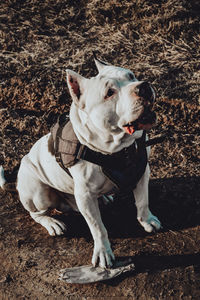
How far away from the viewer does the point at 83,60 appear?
18.0ft

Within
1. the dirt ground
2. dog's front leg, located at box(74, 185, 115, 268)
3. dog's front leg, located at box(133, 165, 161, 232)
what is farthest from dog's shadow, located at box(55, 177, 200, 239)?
dog's front leg, located at box(74, 185, 115, 268)

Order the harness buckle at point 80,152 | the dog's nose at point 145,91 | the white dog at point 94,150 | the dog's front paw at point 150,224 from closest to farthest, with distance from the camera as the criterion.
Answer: the dog's nose at point 145,91 < the white dog at point 94,150 < the harness buckle at point 80,152 < the dog's front paw at point 150,224

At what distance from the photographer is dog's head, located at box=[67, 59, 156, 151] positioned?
266 cm

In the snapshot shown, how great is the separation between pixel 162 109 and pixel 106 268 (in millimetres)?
2231

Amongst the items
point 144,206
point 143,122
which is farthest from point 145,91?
point 144,206

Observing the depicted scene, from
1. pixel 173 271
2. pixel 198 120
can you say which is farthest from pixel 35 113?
pixel 173 271

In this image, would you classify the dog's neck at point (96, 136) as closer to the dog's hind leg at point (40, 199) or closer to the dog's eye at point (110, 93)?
the dog's eye at point (110, 93)

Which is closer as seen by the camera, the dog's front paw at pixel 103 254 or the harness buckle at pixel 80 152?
the harness buckle at pixel 80 152

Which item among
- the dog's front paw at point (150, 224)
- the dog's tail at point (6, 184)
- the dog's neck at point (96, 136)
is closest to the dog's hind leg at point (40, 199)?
the dog's tail at point (6, 184)

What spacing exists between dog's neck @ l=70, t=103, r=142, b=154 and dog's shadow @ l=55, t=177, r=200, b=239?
1.15 metres

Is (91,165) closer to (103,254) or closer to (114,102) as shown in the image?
(114,102)

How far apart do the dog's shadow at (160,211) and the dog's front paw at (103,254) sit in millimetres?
416

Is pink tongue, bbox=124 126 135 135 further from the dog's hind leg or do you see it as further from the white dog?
the dog's hind leg

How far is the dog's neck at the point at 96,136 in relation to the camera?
2894 millimetres
